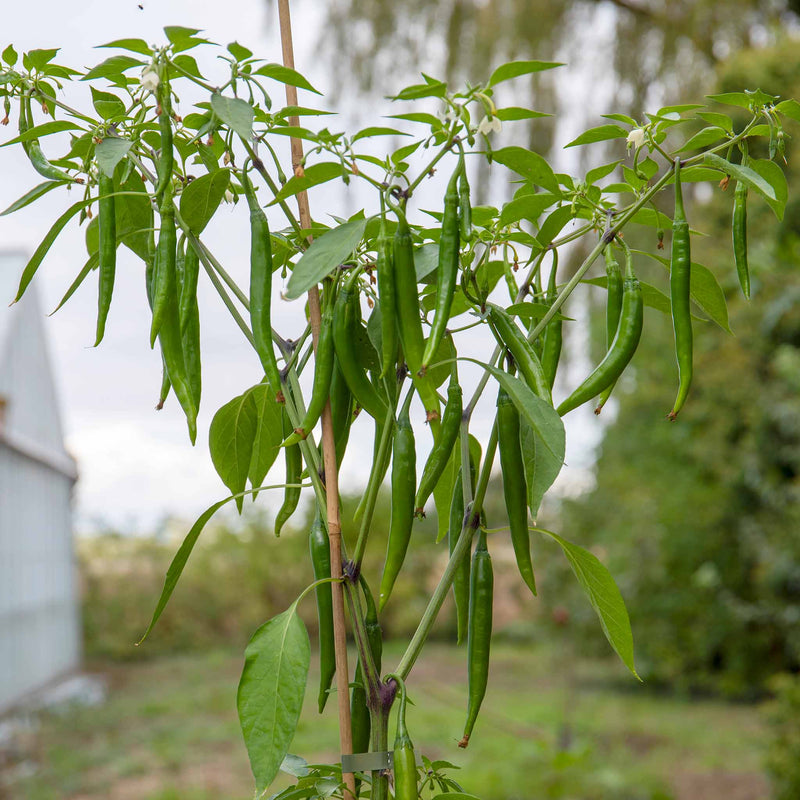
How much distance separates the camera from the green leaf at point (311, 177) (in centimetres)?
47

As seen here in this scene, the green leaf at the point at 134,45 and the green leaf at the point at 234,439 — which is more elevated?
the green leaf at the point at 134,45

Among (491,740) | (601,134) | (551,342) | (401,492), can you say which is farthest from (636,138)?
(491,740)

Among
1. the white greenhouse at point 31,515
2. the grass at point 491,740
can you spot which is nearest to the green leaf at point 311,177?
the grass at point 491,740

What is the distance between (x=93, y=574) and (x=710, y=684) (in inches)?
175

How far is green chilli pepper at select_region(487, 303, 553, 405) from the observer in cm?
48

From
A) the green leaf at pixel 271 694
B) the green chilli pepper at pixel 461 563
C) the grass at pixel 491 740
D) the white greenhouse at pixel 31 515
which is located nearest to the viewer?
the green leaf at pixel 271 694

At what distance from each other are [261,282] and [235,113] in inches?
3.5

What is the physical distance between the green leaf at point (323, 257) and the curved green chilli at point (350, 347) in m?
0.04

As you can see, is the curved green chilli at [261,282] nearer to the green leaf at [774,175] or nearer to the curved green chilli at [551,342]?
the curved green chilli at [551,342]

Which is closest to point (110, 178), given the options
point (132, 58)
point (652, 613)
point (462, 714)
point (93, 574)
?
point (132, 58)

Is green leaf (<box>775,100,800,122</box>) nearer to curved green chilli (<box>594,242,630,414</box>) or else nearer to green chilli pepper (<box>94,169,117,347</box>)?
curved green chilli (<box>594,242,630,414</box>)

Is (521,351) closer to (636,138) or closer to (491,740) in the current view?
(636,138)

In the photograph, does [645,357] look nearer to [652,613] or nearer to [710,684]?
[652,613]

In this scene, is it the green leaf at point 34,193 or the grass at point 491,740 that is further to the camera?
the grass at point 491,740
